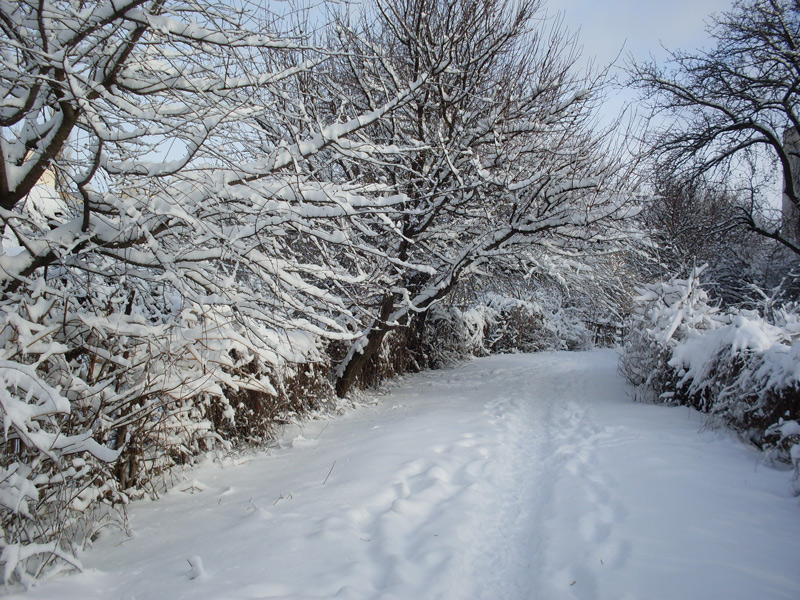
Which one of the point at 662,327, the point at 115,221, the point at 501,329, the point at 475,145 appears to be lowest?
the point at 501,329

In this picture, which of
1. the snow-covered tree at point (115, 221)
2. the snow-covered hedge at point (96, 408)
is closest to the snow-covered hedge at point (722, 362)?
the snow-covered tree at point (115, 221)

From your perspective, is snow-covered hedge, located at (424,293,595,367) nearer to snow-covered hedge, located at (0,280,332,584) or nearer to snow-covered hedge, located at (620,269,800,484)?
snow-covered hedge, located at (620,269,800,484)

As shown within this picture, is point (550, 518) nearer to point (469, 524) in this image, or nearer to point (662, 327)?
point (469, 524)

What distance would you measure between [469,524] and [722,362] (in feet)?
11.8

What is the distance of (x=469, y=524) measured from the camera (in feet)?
10.1

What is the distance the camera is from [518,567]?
264 cm

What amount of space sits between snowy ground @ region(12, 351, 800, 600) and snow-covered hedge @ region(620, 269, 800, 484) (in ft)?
1.13

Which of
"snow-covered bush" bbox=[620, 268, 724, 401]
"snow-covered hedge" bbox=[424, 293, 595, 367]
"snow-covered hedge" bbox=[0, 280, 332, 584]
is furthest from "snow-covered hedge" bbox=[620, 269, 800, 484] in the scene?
"snow-covered hedge" bbox=[0, 280, 332, 584]

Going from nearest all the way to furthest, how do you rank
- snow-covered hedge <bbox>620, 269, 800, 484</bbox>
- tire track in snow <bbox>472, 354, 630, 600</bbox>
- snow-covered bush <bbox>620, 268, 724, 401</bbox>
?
tire track in snow <bbox>472, 354, 630, 600</bbox>
snow-covered hedge <bbox>620, 269, 800, 484</bbox>
snow-covered bush <bbox>620, 268, 724, 401</bbox>

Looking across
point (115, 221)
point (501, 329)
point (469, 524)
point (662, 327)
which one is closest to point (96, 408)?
point (115, 221)

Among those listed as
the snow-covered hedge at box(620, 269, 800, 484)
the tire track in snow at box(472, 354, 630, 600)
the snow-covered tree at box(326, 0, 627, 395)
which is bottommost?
the tire track in snow at box(472, 354, 630, 600)

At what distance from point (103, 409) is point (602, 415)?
5492mm

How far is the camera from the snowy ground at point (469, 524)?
2303mm

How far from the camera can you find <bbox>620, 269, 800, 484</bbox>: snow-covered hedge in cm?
385
